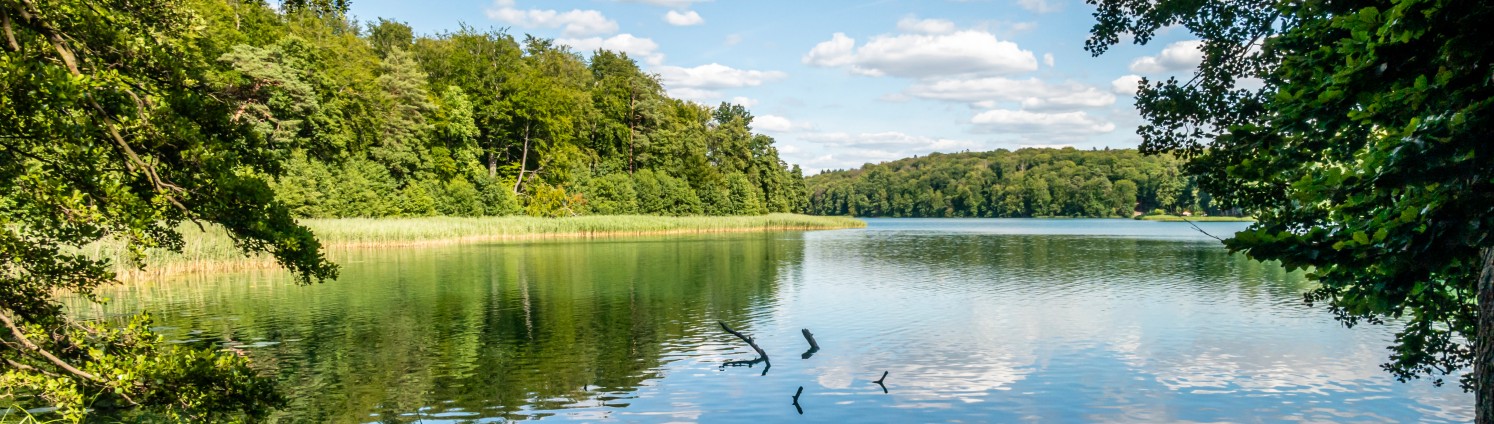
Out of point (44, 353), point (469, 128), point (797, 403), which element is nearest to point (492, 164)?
point (469, 128)

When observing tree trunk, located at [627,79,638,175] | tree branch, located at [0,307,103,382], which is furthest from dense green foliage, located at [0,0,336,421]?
tree trunk, located at [627,79,638,175]

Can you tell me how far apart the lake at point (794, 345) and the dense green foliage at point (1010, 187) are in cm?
12159

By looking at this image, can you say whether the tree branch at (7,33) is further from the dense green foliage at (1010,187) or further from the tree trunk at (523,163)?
the dense green foliage at (1010,187)

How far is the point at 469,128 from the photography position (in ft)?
220

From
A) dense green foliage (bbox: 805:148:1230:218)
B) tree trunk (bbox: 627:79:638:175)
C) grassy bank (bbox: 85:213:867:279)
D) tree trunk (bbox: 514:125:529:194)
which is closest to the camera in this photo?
grassy bank (bbox: 85:213:867:279)

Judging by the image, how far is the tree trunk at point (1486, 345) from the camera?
4.69 meters

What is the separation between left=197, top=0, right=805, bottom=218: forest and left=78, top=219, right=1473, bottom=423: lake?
22.6 meters

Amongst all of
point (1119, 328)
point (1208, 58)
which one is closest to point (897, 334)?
point (1119, 328)

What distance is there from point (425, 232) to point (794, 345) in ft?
113

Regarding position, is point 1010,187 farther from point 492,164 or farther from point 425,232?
point 425,232

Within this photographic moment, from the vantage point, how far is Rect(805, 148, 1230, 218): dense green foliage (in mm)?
147625

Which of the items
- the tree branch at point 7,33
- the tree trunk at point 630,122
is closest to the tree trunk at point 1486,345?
the tree branch at point 7,33

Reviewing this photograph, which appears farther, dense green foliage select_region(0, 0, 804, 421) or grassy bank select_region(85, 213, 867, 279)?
grassy bank select_region(85, 213, 867, 279)

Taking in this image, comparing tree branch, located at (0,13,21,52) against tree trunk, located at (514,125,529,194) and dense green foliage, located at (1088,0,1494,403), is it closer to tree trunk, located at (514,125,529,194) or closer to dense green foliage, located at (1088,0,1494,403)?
dense green foliage, located at (1088,0,1494,403)
